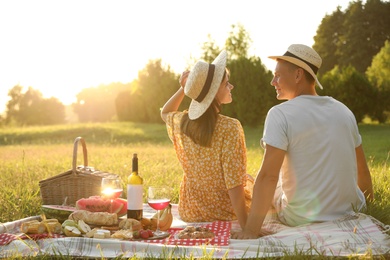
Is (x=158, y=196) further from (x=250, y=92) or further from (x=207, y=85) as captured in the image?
(x=250, y=92)

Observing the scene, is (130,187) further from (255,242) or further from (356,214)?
(356,214)

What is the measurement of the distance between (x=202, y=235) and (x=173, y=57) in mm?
38240

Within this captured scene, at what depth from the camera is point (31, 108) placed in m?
81.9

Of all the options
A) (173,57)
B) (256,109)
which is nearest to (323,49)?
(173,57)

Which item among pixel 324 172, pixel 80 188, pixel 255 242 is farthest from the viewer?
pixel 80 188

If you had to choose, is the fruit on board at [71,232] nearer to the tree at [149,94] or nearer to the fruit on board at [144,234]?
the fruit on board at [144,234]

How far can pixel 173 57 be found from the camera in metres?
42.5

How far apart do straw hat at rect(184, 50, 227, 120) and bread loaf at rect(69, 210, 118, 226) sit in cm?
132

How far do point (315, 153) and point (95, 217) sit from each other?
7.46ft

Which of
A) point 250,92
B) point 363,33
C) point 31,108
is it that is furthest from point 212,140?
point 31,108

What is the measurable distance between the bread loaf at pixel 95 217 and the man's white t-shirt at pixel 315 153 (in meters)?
1.76

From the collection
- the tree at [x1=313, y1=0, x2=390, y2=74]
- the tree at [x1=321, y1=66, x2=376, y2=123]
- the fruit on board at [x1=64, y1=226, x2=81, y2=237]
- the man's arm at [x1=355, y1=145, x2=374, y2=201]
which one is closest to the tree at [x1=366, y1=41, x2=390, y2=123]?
the tree at [x1=321, y1=66, x2=376, y2=123]

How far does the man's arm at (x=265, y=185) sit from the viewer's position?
15.7ft

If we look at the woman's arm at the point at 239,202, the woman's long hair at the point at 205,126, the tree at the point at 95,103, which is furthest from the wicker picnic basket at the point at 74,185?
the tree at the point at 95,103
